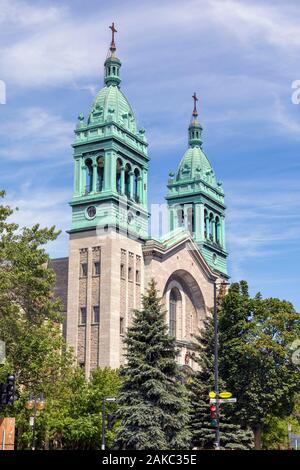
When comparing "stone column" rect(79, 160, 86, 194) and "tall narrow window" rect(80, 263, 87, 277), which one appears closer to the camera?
"tall narrow window" rect(80, 263, 87, 277)

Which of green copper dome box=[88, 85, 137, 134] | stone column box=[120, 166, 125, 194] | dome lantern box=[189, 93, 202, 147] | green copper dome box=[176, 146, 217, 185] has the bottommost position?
stone column box=[120, 166, 125, 194]

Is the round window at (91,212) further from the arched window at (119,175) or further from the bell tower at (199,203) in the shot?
the bell tower at (199,203)

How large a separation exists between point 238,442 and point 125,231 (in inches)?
1018

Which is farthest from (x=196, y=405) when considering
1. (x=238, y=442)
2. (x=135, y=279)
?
(x=135, y=279)

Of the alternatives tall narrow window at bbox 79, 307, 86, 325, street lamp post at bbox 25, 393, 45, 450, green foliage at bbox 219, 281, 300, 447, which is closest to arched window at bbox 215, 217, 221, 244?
tall narrow window at bbox 79, 307, 86, 325

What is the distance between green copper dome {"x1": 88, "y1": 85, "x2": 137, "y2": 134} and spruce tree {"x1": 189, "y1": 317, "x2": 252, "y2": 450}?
2709 cm

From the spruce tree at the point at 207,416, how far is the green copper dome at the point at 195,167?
44364mm

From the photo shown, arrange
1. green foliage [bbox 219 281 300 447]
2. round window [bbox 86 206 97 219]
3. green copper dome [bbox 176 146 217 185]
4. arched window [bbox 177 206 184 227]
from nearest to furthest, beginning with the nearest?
green foliage [bbox 219 281 300 447] → round window [bbox 86 206 97 219] → arched window [bbox 177 206 184 227] → green copper dome [bbox 176 146 217 185]

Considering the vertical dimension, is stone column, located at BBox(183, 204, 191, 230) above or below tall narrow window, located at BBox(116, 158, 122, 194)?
above

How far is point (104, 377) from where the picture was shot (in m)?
51.2

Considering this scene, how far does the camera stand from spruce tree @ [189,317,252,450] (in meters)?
41.5

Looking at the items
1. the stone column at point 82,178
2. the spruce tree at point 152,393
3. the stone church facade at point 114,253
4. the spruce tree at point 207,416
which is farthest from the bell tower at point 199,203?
the spruce tree at point 152,393

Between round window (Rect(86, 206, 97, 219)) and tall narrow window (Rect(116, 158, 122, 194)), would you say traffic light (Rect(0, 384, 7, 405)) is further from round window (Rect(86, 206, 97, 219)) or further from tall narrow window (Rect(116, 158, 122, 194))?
tall narrow window (Rect(116, 158, 122, 194))

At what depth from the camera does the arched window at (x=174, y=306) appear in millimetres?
71750
